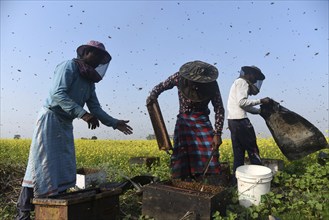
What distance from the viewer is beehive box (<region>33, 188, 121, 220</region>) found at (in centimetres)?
323

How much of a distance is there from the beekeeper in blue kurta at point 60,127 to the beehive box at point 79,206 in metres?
0.50

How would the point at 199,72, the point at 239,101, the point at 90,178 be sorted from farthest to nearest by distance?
the point at 239,101
the point at 90,178
the point at 199,72

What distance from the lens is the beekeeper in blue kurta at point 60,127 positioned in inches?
154

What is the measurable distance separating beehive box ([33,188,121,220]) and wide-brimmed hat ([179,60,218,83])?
209cm

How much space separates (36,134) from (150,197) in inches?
64.7

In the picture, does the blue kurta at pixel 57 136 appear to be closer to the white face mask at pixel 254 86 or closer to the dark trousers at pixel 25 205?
the dark trousers at pixel 25 205

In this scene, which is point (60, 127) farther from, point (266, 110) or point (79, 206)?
point (266, 110)

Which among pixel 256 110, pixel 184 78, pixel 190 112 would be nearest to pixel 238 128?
pixel 256 110

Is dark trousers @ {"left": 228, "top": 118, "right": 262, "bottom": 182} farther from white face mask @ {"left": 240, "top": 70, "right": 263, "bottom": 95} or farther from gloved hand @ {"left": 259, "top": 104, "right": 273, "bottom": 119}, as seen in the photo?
gloved hand @ {"left": 259, "top": 104, "right": 273, "bottom": 119}

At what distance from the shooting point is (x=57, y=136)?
13.3 feet

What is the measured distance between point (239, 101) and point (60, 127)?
3.47 m

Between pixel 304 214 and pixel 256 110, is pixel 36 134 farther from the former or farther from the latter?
pixel 256 110

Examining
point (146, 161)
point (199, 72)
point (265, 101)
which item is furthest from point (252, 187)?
point (146, 161)

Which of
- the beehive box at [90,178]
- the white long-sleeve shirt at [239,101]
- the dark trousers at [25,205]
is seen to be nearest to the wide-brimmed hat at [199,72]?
the white long-sleeve shirt at [239,101]
